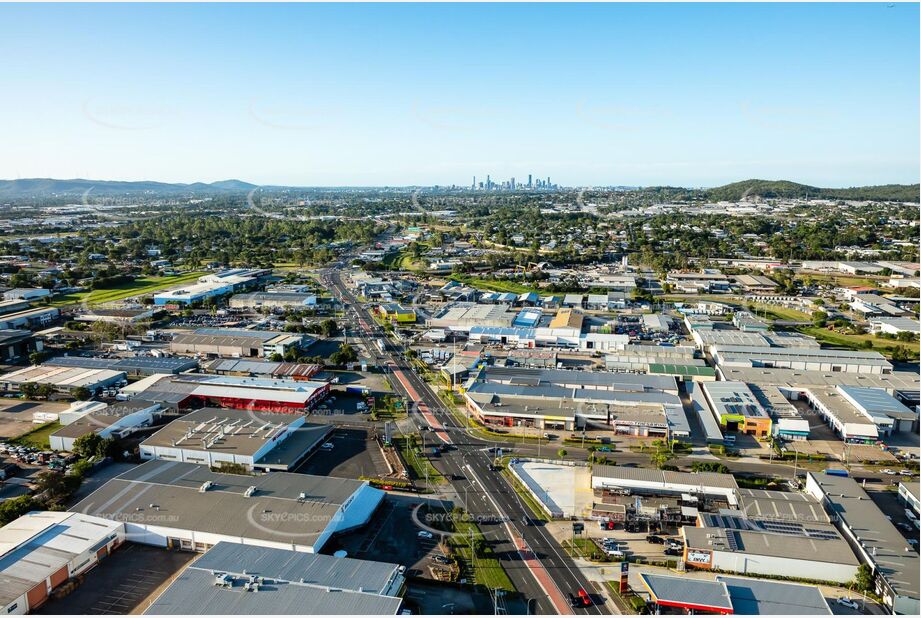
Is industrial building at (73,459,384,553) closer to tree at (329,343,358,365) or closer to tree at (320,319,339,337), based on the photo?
tree at (329,343,358,365)

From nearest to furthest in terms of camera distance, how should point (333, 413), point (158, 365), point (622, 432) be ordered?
point (622, 432)
point (333, 413)
point (158, 365)

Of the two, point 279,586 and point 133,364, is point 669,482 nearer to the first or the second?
point 279,586

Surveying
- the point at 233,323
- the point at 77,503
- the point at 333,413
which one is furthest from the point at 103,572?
the point at 233,323

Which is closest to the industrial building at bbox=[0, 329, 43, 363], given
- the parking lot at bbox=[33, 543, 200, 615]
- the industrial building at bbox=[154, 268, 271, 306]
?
the industrial building at bbox=[154, 268, 271, 306]

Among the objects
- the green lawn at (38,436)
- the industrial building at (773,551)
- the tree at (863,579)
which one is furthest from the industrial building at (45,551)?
the tree at (863,579)

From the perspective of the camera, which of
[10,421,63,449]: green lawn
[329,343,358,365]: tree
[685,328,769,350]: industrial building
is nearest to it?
[10,421,63,449]: green lawn

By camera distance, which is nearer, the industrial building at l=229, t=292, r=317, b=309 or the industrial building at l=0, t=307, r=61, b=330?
the industrial building at l=0, t=307, r=61, b=330

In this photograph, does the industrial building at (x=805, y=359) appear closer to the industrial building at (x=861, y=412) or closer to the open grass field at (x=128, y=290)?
the industrial building at (x=861, y=412)

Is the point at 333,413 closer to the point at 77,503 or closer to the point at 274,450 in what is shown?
the point at 274,450
